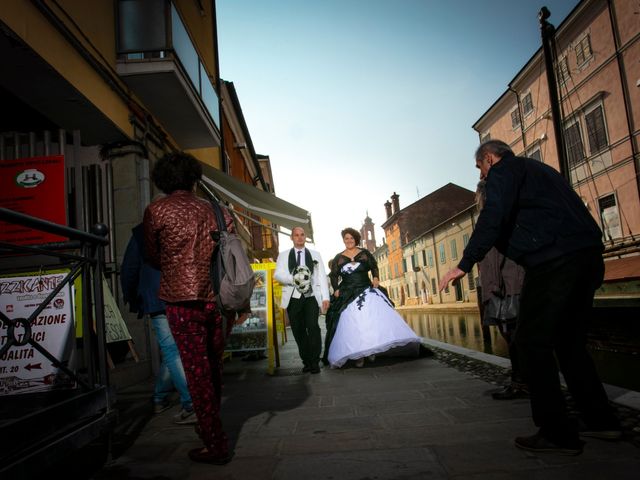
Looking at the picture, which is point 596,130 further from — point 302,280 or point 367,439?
point 367,439

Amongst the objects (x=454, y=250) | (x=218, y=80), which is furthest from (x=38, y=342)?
(x=454, y=250)

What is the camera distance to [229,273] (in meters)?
2.70

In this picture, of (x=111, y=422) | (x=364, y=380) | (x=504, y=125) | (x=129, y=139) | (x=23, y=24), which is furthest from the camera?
(x=504, y=125)

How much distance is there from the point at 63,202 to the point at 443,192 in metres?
54.6

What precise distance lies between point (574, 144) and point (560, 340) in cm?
2382

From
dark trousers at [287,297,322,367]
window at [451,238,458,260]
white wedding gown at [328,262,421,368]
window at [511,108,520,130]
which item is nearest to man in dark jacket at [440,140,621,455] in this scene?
white wedding gown at [328,262,421,368]

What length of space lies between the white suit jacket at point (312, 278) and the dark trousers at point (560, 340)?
3.77 m

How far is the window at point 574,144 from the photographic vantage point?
2231 cm

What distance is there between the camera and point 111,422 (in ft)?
8.12

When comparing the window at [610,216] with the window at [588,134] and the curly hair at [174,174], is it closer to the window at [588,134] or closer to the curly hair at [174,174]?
the window at [588,134]

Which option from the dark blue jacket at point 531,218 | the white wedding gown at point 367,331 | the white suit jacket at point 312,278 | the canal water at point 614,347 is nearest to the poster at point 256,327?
the white suit jacket at point 312,278

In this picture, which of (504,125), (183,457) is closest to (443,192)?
(504,125)

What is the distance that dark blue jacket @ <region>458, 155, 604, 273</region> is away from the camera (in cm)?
256

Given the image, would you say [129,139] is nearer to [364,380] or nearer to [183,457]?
[364,380]
